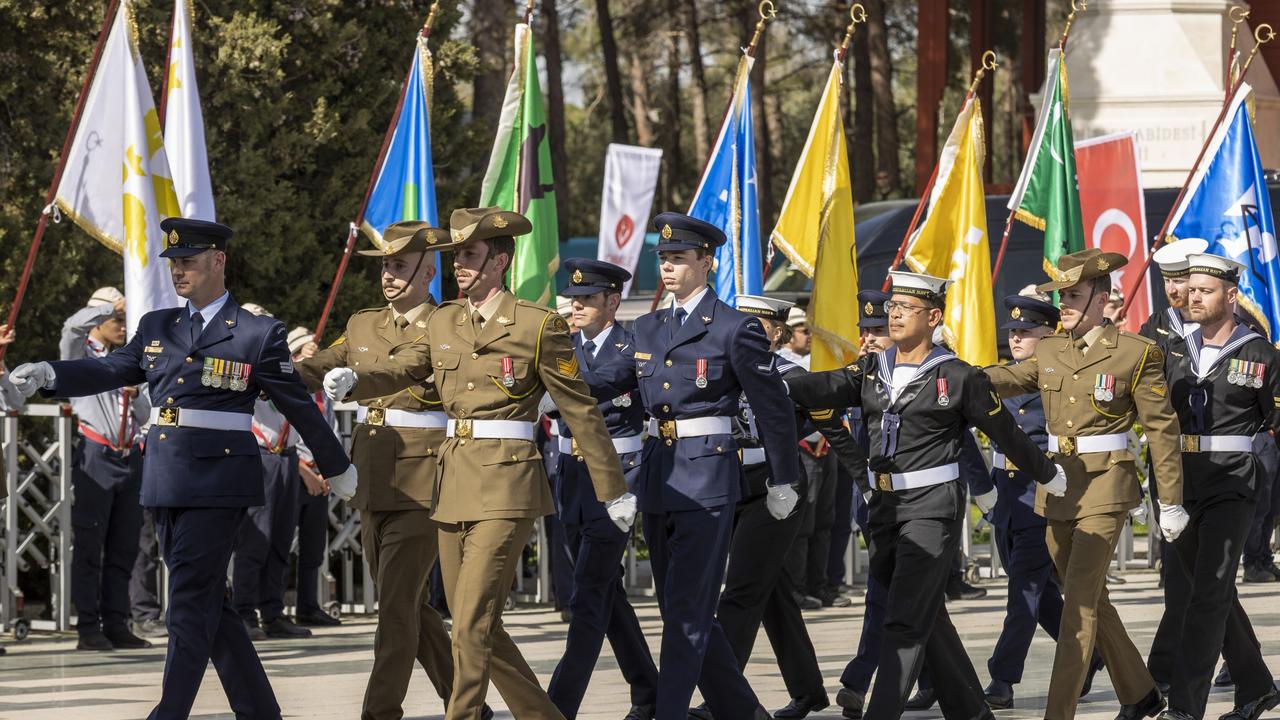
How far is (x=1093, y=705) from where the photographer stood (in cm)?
927

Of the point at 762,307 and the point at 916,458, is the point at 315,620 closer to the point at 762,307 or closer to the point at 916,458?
the point at 762,307

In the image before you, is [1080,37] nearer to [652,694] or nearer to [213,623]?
[652,694]

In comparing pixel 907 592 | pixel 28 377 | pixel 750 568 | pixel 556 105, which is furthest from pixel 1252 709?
pixel 556 105

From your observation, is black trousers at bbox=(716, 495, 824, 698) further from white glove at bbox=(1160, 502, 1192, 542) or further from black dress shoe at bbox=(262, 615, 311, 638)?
black dress shoe at bbox=(262, 615, 311, 638)

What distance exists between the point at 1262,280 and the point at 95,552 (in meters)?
6.83

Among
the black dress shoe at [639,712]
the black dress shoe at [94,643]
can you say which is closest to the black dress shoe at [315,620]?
the black dress shoe at [94,643]

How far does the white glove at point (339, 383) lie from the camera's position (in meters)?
7.41

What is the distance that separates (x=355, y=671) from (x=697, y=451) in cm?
324

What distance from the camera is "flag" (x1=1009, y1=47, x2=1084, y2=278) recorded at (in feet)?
43.7

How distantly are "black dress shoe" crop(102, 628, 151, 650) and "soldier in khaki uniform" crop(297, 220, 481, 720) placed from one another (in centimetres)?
338

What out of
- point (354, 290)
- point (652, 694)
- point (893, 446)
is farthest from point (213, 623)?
point (354, 290)

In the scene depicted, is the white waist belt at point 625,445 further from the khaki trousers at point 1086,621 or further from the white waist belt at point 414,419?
the khaki trousers at point 1086,621

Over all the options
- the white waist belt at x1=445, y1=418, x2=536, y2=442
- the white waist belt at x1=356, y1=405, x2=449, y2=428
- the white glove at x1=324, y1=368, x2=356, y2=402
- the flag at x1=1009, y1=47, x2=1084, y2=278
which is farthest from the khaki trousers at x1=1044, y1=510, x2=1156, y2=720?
the flag at x1=1009, y1=47, x2=1084, y2=278

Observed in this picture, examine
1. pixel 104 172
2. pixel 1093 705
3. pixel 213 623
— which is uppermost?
pixel 104 172
